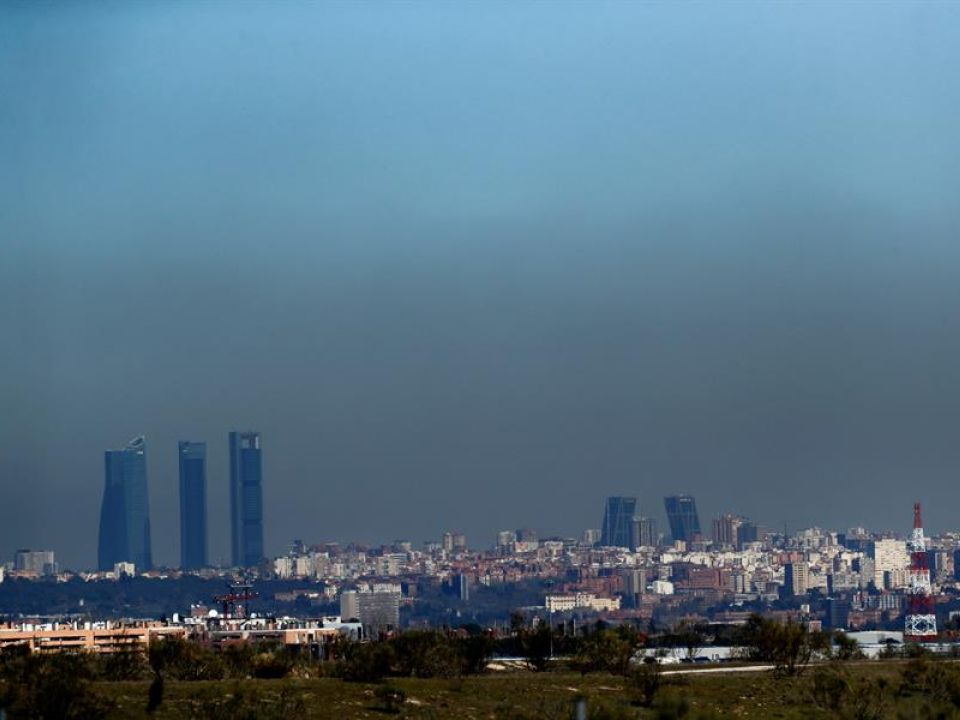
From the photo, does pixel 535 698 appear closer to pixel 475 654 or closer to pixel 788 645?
pixel 475 654

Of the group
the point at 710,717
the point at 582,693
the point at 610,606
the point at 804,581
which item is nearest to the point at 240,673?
the point at 582,693

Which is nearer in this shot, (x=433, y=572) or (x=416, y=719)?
(x=416, y=719)

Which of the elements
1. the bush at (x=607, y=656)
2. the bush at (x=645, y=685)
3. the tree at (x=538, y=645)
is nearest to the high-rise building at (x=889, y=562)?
the tree at (x=538, y=645)

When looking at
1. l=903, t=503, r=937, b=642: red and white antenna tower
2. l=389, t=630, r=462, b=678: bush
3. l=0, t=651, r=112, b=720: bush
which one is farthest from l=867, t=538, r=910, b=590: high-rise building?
l=0, t=651, r=112, b=720: bush

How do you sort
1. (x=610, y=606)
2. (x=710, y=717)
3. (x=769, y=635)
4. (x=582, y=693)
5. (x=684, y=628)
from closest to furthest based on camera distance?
(x=710, y=717) < (x=582, y=693) < (x=769, y=635) < (x=684, y=628) < (x=610, y=606)

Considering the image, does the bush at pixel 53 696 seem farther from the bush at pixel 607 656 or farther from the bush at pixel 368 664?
the bush at pixel 607 656

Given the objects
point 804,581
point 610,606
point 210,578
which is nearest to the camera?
point 610,606

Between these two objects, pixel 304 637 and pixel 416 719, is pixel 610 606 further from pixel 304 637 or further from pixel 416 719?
pixel 416 719
